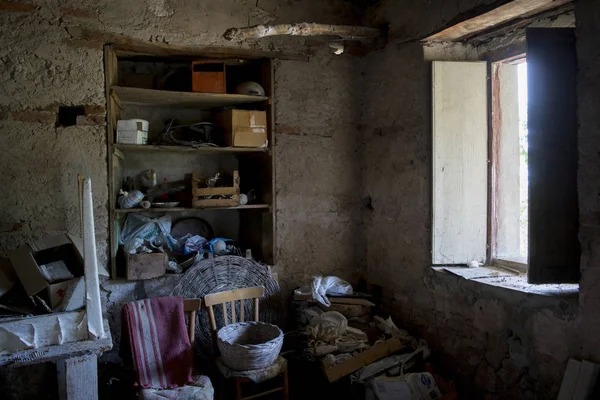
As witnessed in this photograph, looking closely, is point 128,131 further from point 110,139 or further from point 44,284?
point 44,284

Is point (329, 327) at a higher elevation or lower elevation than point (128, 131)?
lower

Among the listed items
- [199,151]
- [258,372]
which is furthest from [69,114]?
[258,372]

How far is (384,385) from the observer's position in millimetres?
2770

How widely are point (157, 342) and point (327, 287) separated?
135 cm

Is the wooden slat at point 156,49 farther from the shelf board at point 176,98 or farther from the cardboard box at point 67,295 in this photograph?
the cardboard box at point 67,295

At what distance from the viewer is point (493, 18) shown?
Result: 275cm

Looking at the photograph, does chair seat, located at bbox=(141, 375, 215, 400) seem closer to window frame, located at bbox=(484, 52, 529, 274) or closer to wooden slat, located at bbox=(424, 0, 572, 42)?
window frame, located at bbox=(484, 52, 529, 274)

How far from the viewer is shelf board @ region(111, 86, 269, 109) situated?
322cm

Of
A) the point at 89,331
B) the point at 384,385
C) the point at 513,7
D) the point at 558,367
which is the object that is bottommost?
the point at 384,385

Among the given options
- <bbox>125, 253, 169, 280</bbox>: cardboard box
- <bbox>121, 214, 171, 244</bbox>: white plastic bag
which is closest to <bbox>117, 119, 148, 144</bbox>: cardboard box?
<bbox>121, 214, 171, 244</bbox>: white plastic bag

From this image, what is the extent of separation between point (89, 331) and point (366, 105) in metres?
2.73

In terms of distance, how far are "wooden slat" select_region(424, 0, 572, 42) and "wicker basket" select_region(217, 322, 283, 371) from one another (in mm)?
2325

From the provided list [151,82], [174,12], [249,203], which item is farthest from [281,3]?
[249,203]

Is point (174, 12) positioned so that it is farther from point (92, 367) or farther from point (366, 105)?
point (92, 367)
